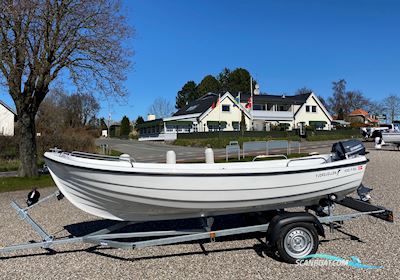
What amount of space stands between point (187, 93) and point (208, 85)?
627cm

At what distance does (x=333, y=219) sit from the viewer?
4.79 m

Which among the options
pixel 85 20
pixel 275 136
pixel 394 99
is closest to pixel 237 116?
pixel 275 136

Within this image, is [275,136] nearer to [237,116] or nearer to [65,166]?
[237,116]

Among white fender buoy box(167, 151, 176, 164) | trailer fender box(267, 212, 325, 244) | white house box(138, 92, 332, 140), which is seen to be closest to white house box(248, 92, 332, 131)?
white house box(138, 92, 332, 140)

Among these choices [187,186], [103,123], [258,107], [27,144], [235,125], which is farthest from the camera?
[103,123]

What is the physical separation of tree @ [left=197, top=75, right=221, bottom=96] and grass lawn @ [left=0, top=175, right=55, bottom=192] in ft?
215

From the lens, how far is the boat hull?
4.27 metres

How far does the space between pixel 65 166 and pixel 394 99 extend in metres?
78.0

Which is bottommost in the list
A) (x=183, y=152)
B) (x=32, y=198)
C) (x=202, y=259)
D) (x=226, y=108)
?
(x=202, y=259)

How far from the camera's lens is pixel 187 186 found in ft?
14.1

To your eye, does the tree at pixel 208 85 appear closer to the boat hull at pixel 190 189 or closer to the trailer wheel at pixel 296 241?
the boat hull at pixel 190 189

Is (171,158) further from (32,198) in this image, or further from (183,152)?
(183,152)

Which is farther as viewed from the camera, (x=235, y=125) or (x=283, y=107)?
(x=283, y=107)

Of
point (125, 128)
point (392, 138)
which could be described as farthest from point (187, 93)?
point (392, 138)
